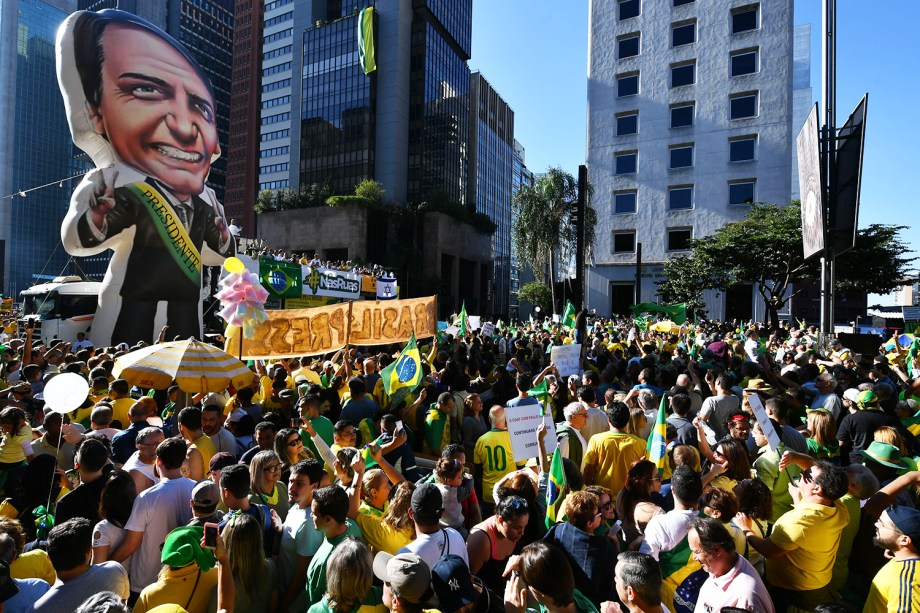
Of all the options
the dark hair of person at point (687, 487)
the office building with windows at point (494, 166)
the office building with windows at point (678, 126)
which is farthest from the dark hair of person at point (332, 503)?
the office building with windows at point (494, 166)

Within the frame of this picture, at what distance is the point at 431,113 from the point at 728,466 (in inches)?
2820

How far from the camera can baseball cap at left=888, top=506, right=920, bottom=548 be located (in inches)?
105

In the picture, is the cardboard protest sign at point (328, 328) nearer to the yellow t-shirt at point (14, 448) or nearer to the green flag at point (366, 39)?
the yellow t-shirt at point (14, 448)

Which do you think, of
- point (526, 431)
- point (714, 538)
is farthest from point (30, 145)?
point (714, 538)

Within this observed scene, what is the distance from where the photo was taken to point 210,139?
70.1ft

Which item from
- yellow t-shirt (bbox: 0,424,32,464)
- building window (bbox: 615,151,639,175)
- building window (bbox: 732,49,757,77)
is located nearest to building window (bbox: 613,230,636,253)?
building window (bbox: 615,151,639,175)

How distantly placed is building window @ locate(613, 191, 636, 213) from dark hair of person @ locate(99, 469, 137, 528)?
36.2 meters

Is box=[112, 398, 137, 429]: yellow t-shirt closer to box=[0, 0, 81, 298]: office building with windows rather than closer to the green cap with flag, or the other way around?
the green cap with flag

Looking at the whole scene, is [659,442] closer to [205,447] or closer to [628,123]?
[205,447]

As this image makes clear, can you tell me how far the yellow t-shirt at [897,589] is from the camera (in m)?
2.57

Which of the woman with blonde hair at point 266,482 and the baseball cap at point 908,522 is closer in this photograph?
the baseball cap at point 908,522

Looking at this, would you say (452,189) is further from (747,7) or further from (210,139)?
(210,139)

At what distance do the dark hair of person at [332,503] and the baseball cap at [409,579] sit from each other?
0.71 meters

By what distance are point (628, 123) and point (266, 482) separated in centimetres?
3779
